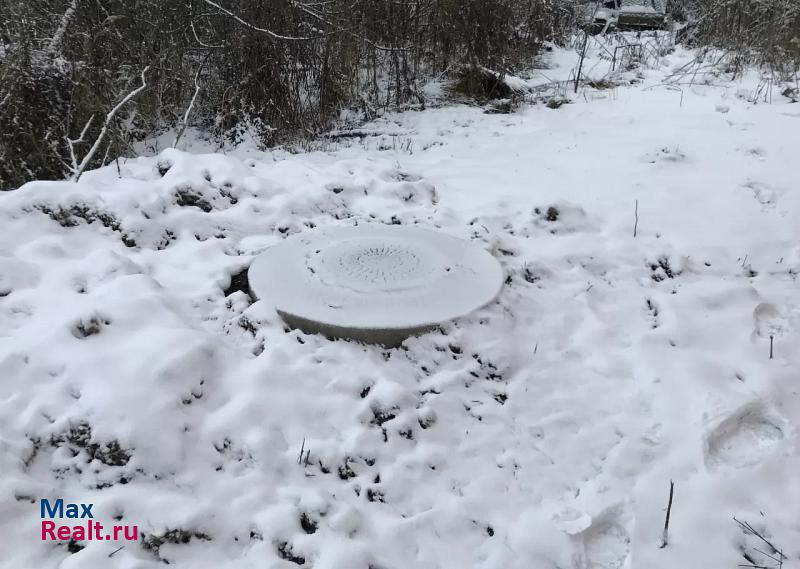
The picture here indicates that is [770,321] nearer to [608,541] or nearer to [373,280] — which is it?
[608,541]

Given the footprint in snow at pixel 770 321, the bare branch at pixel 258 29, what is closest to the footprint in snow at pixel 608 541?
the footprint in snow at pixel 770 321

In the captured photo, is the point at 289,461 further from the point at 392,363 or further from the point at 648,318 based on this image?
the point at 648,318

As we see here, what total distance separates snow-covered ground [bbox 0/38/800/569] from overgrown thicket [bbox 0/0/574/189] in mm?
1221

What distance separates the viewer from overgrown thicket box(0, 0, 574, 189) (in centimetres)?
484

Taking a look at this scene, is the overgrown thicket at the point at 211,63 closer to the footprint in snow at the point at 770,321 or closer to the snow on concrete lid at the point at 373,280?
the snow on concrete lid at the point at 373,280

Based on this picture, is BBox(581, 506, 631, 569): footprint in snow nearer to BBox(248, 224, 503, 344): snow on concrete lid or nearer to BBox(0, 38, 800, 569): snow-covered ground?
BBox(0, 38, 800, 569): snow-covered ground

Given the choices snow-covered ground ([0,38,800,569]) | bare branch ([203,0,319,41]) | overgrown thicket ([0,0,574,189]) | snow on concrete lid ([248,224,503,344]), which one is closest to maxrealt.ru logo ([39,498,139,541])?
snow-covered ground ([0,38,800,569])

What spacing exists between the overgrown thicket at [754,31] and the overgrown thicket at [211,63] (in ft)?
9.82

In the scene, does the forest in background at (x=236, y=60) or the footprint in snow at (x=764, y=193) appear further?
the forest in background at (x=236, y=60)

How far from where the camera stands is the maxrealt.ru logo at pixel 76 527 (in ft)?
5.84

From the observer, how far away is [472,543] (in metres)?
2.00

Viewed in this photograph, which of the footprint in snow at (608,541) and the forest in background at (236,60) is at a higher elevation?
the forest in background at (236,60)

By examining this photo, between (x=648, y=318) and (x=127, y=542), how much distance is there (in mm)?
2659

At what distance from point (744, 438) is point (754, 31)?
732 cm
